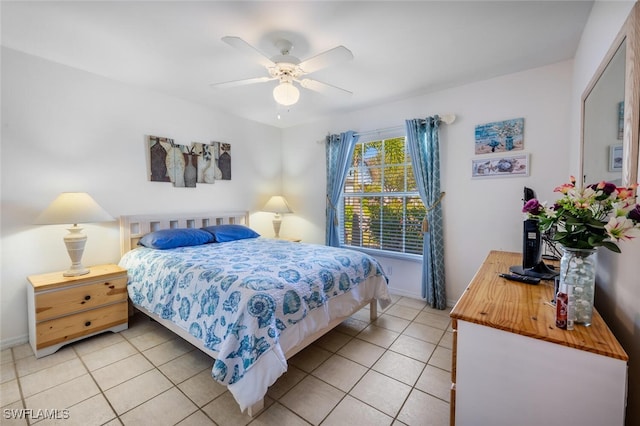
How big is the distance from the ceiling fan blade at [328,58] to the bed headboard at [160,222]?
2.52m

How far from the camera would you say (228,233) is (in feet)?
11.4

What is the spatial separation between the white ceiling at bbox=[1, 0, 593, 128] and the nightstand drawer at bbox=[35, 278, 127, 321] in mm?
2096

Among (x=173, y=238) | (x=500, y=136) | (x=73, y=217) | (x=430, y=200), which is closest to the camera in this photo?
(x=73, y=217)

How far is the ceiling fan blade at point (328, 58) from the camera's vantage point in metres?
1.77

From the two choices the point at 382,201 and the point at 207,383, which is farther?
the point at 382,201

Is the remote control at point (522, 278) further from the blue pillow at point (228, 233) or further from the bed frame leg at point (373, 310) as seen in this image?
the blue pillow at point (228, 233)

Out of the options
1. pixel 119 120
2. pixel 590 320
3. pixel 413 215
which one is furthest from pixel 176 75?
pixel 590 320

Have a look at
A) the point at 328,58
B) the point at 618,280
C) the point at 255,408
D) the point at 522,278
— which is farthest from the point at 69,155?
the point at 618,280

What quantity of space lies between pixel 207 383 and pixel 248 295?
33.3 inches

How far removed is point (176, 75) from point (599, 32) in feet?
11.3

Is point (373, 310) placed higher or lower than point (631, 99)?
lower

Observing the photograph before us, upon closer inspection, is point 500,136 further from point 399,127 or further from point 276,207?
point 276,207

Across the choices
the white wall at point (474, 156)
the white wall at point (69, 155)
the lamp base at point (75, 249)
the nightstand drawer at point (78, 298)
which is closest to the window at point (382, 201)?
the white wall at point (474, 156)

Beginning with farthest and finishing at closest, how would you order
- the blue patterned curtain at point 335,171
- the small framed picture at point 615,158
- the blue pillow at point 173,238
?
the blue patterned curtain at point 335,171, the blue pillow at point 173,238, the small framed picture at point 615,158
